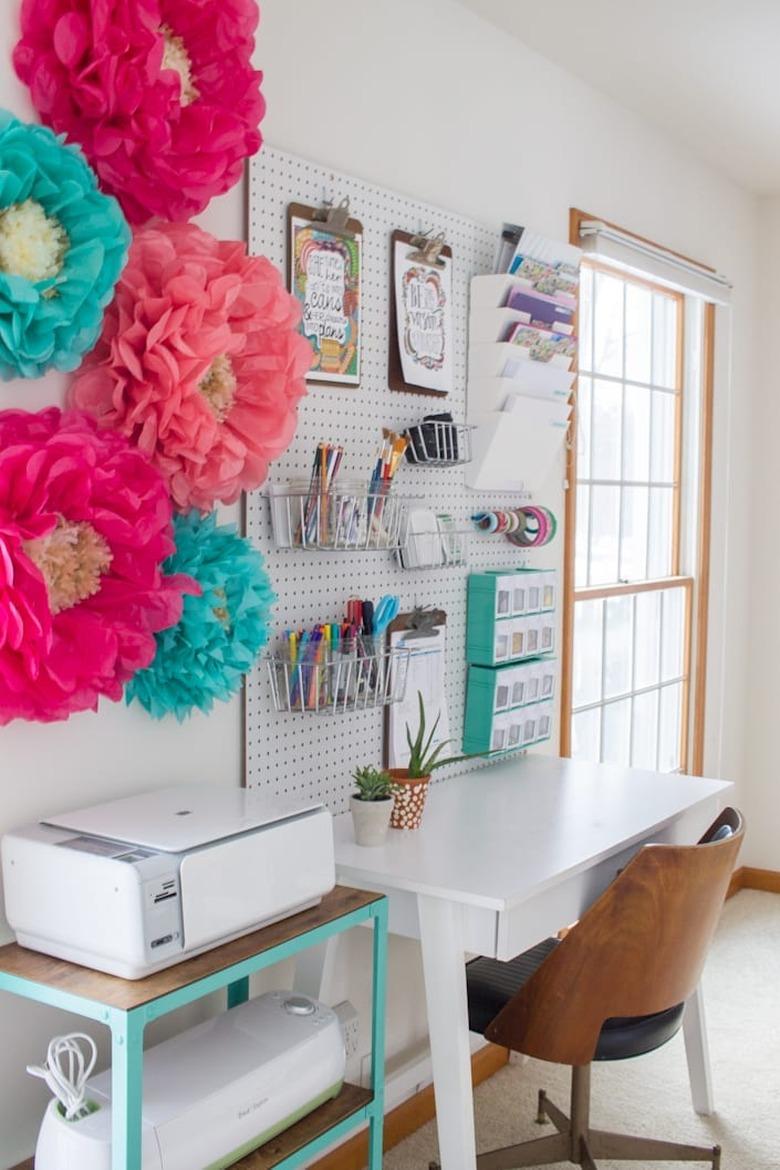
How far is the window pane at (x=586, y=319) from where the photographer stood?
3.43 meters

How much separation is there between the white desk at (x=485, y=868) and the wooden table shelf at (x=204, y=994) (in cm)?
13

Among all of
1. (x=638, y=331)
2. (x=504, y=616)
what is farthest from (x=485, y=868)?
(x=638, y=331)

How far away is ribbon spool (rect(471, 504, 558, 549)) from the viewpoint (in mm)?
2736

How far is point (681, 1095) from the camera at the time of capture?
9.64 feet

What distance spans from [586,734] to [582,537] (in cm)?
58

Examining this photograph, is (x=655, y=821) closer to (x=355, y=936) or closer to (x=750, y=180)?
(x=355, y=936)

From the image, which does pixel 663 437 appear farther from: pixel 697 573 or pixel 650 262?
pixel 650 262

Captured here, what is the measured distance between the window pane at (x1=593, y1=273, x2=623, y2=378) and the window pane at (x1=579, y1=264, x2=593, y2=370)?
32 millimetres

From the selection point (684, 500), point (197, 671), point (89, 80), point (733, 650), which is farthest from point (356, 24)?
point (733, 650)

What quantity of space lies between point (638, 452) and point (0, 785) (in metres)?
2.65

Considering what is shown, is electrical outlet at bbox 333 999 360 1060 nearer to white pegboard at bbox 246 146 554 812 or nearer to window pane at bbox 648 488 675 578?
white pegboard at bbox 246 146 554 812

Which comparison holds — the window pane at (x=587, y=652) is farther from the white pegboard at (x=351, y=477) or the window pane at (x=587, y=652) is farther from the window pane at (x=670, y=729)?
the white pegboard at (x=351, y=477)

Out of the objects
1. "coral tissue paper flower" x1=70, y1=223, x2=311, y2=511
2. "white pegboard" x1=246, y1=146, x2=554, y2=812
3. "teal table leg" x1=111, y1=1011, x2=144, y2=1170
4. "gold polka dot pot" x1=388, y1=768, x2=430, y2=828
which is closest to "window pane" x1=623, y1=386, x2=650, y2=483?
"white pegboard" x1=246, y1=146, x2=554, y2=812

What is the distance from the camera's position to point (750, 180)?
413 cm
